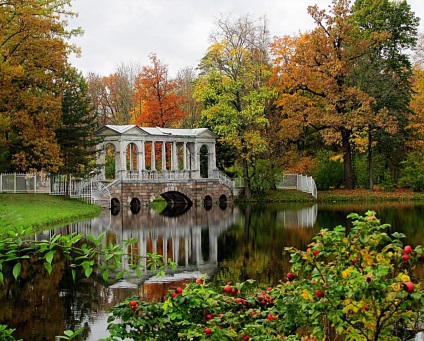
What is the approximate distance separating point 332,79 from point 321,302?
3560 cm

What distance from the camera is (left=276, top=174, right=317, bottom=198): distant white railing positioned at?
140 ft

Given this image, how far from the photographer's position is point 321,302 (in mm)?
5000

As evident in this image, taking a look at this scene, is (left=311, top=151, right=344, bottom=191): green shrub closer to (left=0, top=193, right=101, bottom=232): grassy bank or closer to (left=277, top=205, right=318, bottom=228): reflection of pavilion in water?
(left=277, top=205, right=318, bottom=228): reflection of pavilion in water

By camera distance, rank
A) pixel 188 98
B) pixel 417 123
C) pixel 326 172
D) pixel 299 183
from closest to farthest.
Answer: pixel 417 123 < pixel 326 172 < pixel 299 183 < pixel 188 98

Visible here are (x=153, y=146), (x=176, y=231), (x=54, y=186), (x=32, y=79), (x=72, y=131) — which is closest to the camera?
(x=176, y=231)

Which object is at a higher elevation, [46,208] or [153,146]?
[153,146]

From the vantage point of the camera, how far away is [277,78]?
42969 millimetres

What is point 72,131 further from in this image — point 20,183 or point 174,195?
point 174,195

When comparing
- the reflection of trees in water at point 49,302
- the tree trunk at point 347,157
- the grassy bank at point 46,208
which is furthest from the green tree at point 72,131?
the reflection of trees in water at point 49,302

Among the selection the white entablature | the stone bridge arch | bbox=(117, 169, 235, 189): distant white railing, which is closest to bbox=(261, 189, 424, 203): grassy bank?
bbox=(117, 169, 235, 189): distant white railing

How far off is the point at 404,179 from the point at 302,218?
17.1m

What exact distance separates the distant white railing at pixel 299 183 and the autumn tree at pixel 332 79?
235 cm

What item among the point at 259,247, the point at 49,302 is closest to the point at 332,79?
the point at 259,247

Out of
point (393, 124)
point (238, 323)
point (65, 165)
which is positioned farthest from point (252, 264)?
point (393, 124)
